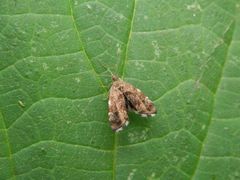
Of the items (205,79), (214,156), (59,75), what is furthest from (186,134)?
(59,75)

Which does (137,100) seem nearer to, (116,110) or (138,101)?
(138,101)

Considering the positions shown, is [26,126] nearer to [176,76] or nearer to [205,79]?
[176,76]

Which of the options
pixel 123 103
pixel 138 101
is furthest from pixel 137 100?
pixel 123 103
